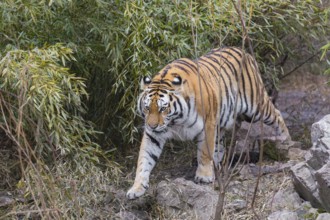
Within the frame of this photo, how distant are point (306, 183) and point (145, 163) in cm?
139

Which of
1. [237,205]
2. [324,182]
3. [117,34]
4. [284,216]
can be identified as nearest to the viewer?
[324,182]

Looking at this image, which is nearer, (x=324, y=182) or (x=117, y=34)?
(x=324, y=182)

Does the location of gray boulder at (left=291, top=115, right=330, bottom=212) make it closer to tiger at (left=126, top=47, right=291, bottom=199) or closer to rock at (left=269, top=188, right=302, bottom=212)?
rock at (left=269, top=188, right=302, bottom=212)

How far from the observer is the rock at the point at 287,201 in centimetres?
597

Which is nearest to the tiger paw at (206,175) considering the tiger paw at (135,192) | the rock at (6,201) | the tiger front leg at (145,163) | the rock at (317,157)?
the tiger front leg at (145,163)

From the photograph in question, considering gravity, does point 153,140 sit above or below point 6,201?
above

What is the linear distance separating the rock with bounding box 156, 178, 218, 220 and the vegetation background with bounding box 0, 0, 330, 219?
48cm

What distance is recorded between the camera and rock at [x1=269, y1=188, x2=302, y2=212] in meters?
5.97

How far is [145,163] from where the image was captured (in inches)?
255

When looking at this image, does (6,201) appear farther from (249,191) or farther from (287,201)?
(287,201)

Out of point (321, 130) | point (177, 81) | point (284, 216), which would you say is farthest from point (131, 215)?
point (321, 130)

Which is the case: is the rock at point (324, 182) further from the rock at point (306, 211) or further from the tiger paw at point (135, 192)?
the tiger paw at point (135, 192)

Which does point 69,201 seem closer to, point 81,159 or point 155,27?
point 81,159

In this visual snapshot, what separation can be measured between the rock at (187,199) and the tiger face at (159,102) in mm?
483
